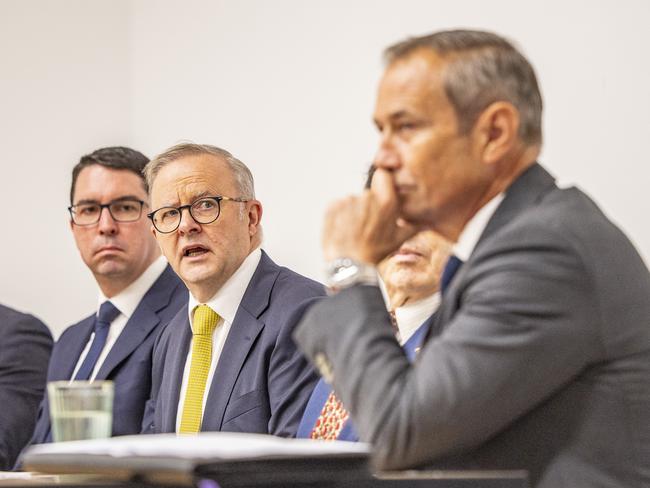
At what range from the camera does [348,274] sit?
1604 mm

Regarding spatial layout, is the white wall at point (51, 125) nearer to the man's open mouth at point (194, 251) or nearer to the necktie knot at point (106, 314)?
the necktie knot at point (106, 314)

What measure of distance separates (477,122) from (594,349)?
1.28 feet

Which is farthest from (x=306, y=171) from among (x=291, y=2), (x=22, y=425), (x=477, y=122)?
(x=477, y=122)

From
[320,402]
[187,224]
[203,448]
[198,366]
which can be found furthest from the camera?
[187,224]

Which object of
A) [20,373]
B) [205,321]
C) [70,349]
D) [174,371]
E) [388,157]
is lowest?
[20,373]

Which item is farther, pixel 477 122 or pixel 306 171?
pixel 306 171

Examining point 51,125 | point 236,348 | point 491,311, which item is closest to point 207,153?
point 236,348

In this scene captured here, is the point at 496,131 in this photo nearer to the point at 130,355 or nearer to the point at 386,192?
the point at 386,192

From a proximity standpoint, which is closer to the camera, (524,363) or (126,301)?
(524,363)

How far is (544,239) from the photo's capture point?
1.48m

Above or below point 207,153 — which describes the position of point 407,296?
below

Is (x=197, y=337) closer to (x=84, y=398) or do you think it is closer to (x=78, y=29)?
(x=84, y=398)

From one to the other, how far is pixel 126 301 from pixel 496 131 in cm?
246

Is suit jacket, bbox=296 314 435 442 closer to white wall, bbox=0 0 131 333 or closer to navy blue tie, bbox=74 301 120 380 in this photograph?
navy blue tie, bbox=74 301 120 380
